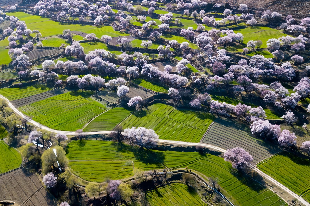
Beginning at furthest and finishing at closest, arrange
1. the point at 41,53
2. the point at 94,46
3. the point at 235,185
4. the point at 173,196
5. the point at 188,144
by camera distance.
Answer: the point at 94,46 → the point at 41,53 → the point at 188,144 → the point at 235,185 → the point at 173,196

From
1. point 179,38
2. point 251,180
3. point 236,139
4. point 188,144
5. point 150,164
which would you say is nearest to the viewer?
point 251,180

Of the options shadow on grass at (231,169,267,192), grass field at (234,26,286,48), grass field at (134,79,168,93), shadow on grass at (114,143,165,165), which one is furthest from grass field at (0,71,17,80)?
grass field at (234,26,286,48)

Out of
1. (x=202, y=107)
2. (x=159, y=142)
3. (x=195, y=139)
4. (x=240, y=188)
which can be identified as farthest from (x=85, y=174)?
(x=202, y=107)

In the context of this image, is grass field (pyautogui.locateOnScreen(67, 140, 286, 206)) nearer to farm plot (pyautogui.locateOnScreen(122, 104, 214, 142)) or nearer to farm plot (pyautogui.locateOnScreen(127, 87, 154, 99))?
farm plot (pyautogui.locateOnScreen(122, 104, 214, 142))

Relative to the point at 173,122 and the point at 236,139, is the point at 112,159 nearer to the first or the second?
the point at 173,122

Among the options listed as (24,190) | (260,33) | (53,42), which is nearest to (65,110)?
(24,190)

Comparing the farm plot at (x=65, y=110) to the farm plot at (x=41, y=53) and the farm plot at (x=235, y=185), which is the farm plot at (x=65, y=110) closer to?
the farm plot at (x=41, y=53)

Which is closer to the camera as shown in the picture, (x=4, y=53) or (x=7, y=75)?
(x=7, y=75)
